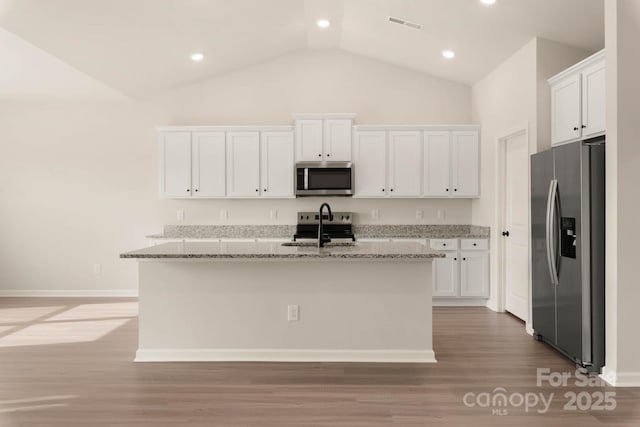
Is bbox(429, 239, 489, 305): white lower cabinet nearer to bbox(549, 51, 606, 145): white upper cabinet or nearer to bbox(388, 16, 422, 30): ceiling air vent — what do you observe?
bbox(549, 51, 606, 145): white upper cabinet

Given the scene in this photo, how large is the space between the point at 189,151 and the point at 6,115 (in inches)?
104

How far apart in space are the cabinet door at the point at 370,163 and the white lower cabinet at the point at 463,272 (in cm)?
110

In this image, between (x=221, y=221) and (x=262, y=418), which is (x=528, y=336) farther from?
(x=221, y=221)

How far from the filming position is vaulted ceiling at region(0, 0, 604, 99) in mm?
4559

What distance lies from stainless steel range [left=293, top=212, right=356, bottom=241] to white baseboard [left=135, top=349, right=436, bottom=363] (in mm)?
2819

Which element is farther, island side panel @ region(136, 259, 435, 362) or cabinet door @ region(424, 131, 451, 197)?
cabinet door @ region(424, 131, 451, 197)

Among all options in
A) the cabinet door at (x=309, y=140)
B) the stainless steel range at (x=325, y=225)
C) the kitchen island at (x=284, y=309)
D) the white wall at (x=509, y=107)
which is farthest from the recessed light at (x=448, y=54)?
the kitchen island at (x=284, y=309)

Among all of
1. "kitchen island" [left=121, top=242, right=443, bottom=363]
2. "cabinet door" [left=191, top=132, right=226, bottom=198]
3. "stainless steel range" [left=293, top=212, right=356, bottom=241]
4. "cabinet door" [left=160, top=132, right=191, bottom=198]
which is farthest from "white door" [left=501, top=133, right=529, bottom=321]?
"cabinet door" [left=160, top=132, right=191, bottom=198]

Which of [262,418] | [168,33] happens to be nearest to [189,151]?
[168,33]

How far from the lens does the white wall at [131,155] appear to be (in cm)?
712

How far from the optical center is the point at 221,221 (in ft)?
23.5

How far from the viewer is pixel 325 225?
7000 mm

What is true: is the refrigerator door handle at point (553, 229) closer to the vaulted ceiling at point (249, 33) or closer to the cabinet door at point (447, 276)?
the vaulted ceiling at point (249, 33)

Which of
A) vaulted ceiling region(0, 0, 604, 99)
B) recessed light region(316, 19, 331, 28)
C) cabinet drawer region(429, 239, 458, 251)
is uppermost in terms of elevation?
recessed light region(316, 19, 331, 28)
